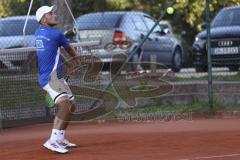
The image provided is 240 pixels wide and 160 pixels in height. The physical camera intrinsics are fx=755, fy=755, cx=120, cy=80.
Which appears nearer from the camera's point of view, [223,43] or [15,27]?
[223,43]

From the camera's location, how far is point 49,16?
10.1 metres

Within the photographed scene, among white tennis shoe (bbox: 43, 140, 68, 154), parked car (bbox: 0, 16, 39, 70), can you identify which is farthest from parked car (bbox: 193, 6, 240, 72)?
white tennis shoe (bbox: 43, 140, 68, 154)

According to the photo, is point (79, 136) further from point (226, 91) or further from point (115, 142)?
point (226, 91)

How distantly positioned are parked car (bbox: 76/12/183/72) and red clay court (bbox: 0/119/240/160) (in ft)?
8.41

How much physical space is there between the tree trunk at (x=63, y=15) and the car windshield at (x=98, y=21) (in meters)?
1.12

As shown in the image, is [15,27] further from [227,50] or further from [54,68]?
[54,68]

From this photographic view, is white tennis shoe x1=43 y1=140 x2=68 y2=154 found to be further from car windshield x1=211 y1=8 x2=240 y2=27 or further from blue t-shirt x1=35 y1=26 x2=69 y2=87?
car windshield x1=211 y1=8 x2=240 y2=27

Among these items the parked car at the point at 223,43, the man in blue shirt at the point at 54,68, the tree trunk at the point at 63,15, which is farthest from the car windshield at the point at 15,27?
the man in blue shirt at the point at 54,68

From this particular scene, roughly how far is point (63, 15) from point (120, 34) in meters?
2.21

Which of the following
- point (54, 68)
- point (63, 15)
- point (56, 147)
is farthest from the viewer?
point (63, 15)

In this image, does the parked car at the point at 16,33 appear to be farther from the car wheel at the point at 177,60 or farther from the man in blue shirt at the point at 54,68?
the car wheel at the point at 177,60

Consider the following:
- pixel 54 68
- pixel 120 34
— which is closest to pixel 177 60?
pixel 120 34

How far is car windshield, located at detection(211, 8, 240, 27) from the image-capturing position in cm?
1756

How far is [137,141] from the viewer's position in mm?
10797
